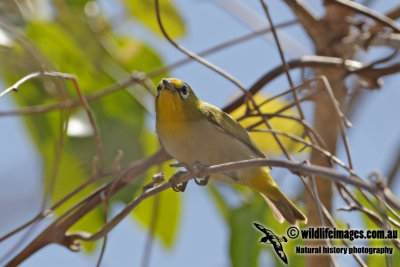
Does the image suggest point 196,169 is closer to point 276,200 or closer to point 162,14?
point 276,200

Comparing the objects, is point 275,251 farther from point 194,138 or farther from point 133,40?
point 133,40

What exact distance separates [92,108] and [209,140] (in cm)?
96

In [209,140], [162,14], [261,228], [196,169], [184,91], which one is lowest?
[196,169]

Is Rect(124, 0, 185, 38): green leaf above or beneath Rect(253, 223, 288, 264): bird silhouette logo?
above

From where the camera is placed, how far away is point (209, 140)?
2.23 meters

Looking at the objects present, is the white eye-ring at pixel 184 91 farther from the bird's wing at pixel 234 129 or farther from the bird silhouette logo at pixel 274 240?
the bird silhouette logo at pixel 274 240

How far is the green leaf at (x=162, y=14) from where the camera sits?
3516mm

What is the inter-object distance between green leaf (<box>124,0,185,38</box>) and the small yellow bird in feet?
3.87

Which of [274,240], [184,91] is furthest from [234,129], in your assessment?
[274,240]

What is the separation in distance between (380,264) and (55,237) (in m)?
1.35

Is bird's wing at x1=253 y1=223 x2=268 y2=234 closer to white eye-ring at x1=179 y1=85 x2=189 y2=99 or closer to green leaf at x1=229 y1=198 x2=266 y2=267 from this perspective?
green leaf at x1=229 y1=198 x2=266 y2=267

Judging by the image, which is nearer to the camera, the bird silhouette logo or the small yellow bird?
the small yellow bird

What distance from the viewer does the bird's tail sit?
7.50 feet

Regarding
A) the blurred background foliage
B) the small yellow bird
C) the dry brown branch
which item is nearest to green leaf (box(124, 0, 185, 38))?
the blurred background foliage
